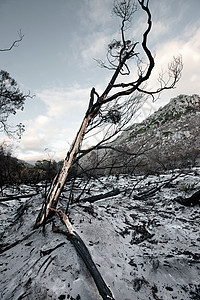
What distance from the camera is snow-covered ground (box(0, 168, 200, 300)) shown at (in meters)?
1.27

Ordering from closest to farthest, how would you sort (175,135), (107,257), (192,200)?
(107,257) → (192,200) → (175,135)

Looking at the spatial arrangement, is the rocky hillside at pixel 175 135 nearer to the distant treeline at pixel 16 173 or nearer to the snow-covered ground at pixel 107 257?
the distant treeline at pixel 16 173

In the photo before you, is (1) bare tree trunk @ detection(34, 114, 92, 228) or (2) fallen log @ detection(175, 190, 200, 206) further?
(2) fallen log @ detection(175, 190, 200, 206)

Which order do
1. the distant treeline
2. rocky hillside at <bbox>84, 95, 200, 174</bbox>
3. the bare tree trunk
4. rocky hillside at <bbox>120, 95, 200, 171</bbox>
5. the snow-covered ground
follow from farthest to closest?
rocky hillside at <bbox>120, 95, 200, 171</bbox>
rocky hillside at <bbox>84, 95, 200, 174</bbox>
the distant treeline
the bare tree trunk
the snow-covered ground

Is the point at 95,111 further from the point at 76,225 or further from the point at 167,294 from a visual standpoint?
the point at 167,294

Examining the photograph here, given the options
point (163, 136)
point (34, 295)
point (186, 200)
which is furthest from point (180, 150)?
point (34, 295)

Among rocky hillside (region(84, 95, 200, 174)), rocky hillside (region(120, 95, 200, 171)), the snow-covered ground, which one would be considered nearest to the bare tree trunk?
the snow-covered ground

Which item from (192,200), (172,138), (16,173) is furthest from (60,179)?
(172,138)

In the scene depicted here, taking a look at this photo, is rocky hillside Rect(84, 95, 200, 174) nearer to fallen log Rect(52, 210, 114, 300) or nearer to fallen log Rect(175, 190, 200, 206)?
fallen log Rect(175, 190, 200, 206)

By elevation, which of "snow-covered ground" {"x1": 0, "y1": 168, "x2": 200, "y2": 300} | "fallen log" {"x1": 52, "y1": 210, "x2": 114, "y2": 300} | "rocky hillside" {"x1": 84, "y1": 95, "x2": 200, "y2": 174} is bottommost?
"snow-covered ground" {"x1": 0, "y1": 168, "x2": 200, "y2": 300}

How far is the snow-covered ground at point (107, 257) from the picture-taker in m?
1.27

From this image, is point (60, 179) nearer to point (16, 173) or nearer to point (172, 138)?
point (16, 173)

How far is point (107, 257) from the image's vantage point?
1.76m

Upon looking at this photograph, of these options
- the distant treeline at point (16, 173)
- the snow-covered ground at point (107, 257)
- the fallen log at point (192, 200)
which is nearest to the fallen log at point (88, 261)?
A: the snow-covered ground at point (107, 257)
